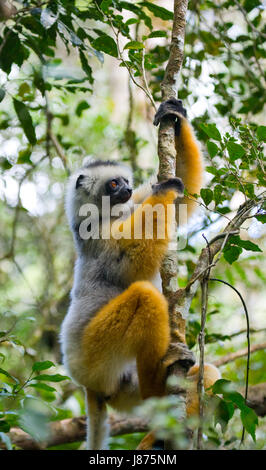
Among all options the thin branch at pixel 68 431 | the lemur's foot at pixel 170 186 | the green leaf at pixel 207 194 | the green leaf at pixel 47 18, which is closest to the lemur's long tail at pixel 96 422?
the thin branch at pixel 68 431

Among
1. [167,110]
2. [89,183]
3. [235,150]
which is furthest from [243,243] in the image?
[89,183]

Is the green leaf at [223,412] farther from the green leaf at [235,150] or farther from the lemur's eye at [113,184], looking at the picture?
the lemur's eye at [113,184]

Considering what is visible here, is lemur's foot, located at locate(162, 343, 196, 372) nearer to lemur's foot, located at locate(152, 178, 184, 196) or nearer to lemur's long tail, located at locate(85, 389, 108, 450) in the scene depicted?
lemur's long tail, located at locate(85, 389, 108, 450)

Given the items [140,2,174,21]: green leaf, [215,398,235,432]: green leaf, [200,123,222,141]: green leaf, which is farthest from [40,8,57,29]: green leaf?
[215,398,235,432]: green leaf

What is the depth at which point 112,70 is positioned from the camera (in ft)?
51.7

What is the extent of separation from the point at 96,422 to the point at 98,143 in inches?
269

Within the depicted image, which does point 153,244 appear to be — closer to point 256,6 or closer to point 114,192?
point 114,192

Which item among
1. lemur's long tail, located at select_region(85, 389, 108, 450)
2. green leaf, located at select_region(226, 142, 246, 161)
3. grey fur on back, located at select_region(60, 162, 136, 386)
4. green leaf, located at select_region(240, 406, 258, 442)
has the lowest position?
lemur's long tail, located at select_region(85, 389, 108, 450)

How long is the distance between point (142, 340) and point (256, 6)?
14.4 feet

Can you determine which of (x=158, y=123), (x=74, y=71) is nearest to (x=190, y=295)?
(x=158, y=123)

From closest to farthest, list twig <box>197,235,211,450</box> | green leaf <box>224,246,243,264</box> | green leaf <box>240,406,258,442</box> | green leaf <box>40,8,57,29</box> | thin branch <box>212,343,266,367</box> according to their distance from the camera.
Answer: twig <box>197,235,211,450</box>
green leaf <box>240,406,258,442</box>
green leaf <box>224,246,243,264</box>
green leaf <box>40,8,57,29</box>
thin branch <box>212,343,266,367</box>

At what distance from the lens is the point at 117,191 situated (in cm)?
531

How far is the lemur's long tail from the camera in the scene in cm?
436

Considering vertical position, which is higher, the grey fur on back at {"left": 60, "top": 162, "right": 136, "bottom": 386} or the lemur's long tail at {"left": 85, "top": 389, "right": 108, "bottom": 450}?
the grey fur on back at {"left": 60, "top": 162, "right": 136, "bottom": 386}
